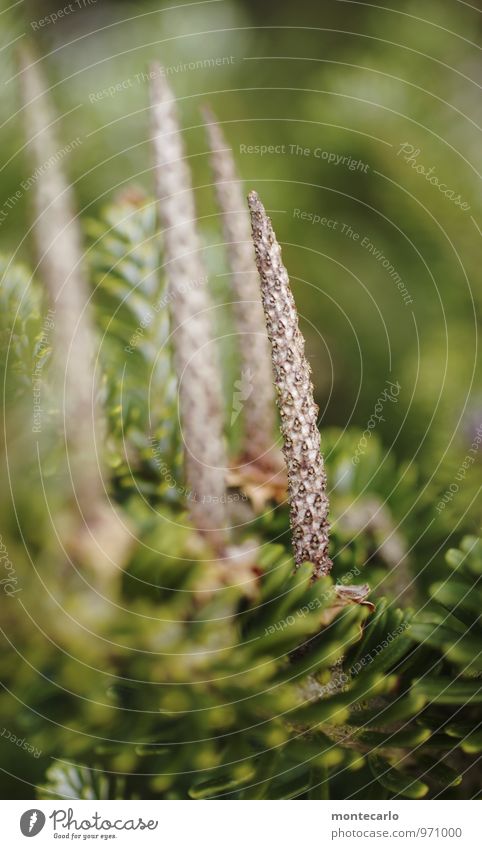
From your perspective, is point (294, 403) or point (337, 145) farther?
point (337, 145)

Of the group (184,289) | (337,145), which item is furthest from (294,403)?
(337,145)

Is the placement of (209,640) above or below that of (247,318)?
below

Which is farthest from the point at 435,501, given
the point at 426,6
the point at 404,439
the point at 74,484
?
the point at 426,6

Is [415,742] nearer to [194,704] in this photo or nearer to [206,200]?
[194,704]

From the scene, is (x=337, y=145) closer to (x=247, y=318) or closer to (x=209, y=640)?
(x=247, y=318)
